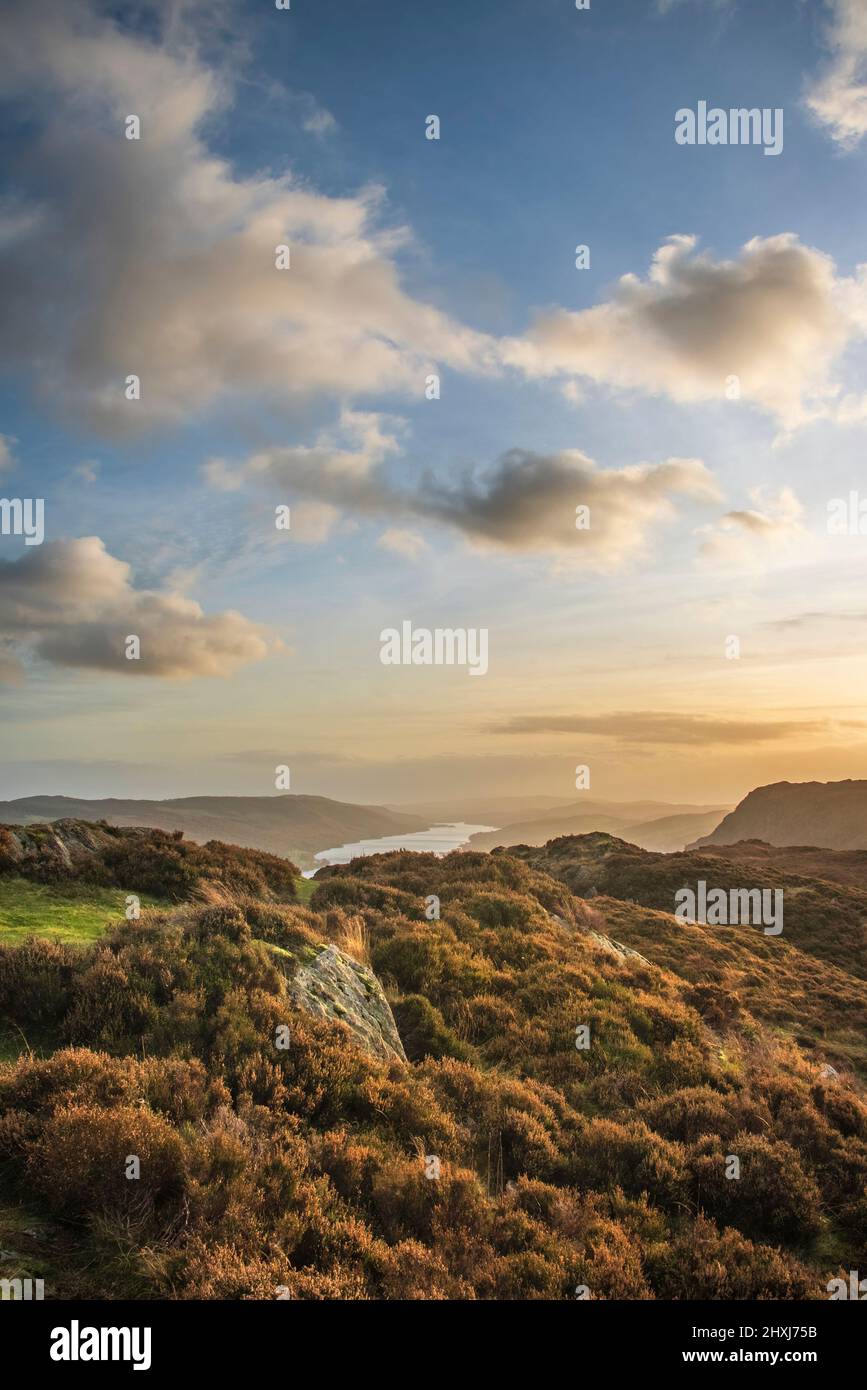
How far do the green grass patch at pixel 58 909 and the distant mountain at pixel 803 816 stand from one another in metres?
121

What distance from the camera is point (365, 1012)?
1040 cm

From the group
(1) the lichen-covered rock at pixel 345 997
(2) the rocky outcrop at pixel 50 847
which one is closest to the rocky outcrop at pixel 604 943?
(1) the lichen-covered rock at pixel 345 997

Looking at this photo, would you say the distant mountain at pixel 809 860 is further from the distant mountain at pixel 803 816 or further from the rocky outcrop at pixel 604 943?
the distant mountain at pixel 803 816

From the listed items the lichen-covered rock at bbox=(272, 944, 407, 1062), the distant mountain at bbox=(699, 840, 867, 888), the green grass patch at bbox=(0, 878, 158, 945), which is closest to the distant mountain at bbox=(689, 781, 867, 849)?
the distant mountain at bbox=(699, 840, 867, 888)

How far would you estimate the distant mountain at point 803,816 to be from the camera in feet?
413

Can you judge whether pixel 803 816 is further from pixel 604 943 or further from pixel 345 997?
pixel 345 997

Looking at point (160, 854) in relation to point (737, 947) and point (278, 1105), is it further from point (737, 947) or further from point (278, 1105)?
point (737, 947)

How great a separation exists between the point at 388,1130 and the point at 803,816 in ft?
507


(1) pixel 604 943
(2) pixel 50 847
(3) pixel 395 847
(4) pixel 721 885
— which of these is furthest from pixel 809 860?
(2) pixel 50 847

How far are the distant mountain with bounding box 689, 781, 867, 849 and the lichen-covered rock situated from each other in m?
120

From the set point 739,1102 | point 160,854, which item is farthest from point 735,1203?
point 160,854

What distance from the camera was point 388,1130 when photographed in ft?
24.8

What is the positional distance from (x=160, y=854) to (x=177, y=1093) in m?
10.6

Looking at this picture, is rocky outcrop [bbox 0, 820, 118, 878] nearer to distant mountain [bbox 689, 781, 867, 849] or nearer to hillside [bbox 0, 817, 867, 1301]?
hillside [bbox 0, 817, 867, 1301]
